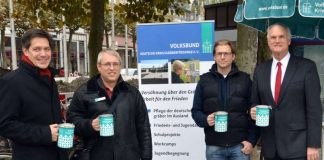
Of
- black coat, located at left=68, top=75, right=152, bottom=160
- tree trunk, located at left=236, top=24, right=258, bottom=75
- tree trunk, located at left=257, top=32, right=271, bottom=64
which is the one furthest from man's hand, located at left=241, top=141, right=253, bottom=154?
tree trunk, located at left=257, top=32, right=271, bottom=64

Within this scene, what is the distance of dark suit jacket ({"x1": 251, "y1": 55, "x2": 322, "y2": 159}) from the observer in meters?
3.50

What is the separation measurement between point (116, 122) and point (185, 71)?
222cm

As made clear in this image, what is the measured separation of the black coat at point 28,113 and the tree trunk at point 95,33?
15.8ft

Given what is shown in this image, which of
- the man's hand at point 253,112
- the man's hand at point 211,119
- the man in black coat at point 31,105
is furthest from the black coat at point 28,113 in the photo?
the man's hand at point 253,112

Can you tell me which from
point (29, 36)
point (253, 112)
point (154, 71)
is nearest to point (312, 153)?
point (253, 112)

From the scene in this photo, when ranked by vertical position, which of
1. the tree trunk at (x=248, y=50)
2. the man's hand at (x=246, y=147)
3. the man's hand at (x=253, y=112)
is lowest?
the man's hand at (x=246, y=147)

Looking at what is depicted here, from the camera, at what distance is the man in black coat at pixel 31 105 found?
121 inches

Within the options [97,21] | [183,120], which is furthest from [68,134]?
[97,21]

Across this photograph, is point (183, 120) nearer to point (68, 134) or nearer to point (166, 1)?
point (68, 134)

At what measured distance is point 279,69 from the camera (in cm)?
367

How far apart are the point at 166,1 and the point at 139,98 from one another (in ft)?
20.7

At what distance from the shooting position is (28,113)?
3.16 m

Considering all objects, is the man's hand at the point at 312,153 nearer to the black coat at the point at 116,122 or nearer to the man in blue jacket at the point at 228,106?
the man in blue jacket at the point at 228,106

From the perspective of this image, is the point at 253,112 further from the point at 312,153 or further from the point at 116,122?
the point at 116,122
